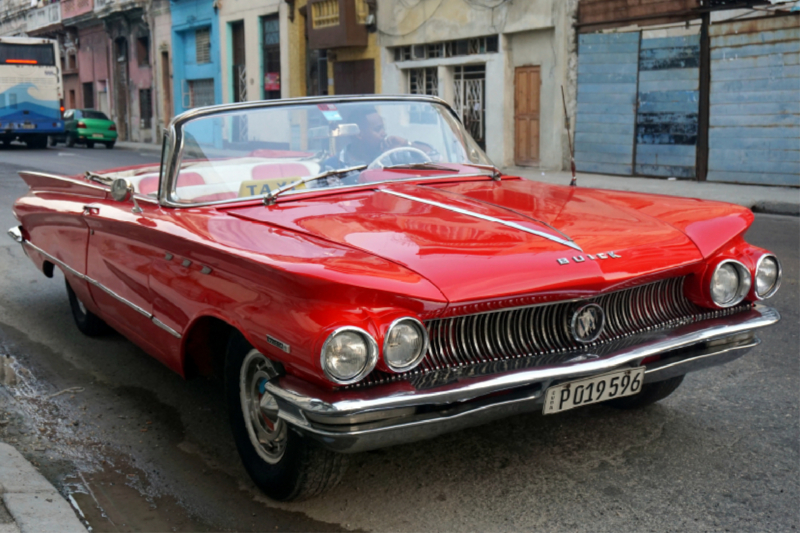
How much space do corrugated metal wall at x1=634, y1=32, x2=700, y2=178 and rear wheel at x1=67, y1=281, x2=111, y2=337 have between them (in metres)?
13.4

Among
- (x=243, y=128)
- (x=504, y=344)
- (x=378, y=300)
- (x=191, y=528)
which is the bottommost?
(x=191, y=528)

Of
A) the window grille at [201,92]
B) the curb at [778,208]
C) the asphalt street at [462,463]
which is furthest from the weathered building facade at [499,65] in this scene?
the asphalt street at [462,463]

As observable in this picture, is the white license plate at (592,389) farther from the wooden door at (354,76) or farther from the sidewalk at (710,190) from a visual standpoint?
the wooden door at (354,76)

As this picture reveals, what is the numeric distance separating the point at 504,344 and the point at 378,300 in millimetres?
550

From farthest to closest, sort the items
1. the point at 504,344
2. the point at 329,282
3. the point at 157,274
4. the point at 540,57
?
the point at 540,57 < the point at 157,274 < the point at 504,344 < the point at 329,282

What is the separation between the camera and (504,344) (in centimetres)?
296

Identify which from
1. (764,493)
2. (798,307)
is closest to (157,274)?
(764,493)

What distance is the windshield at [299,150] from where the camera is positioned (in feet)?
12.9

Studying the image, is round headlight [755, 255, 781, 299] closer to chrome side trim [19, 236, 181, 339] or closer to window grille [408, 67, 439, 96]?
chrome side trim [19, 236, 181, 339]

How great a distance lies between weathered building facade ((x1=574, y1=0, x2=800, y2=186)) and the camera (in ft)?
48.3

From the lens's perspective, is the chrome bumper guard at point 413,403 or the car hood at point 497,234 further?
the car hood at point 497,234

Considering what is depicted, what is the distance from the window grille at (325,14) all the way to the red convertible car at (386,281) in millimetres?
22128

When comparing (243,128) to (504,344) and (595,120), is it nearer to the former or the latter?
(504,344)

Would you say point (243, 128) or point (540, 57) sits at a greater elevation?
→ point (540, 57)
